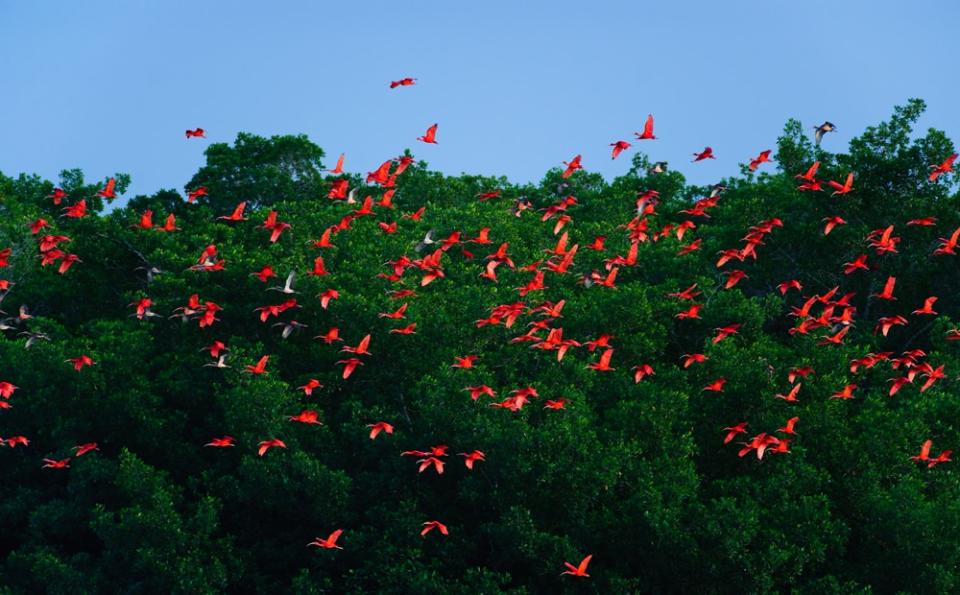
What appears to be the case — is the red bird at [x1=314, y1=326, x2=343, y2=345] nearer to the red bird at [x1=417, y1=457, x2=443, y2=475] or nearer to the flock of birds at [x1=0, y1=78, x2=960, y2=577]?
the flock of birds at [x1=0, y1=78, x2=960, y2=577]

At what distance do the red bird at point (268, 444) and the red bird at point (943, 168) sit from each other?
460 inches

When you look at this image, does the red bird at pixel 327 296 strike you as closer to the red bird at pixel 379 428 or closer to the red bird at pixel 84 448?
the red bird at pixel 379 428

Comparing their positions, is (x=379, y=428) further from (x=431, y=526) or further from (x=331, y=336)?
(x=431, y=526)

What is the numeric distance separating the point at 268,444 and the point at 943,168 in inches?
472

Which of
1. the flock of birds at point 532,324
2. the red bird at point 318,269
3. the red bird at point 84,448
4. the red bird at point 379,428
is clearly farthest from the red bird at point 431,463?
the red bird at point 84,448

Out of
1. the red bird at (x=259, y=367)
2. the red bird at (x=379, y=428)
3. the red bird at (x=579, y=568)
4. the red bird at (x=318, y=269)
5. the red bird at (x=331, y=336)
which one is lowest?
the red bird at (x=579, y=568)

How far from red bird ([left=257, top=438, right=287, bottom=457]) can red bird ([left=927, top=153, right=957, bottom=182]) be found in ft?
38.3

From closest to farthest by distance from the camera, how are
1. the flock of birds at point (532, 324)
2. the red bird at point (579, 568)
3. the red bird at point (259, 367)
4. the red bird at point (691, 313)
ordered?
the red bird at point (579, 568)
the flock of birds at point (532, 324)
the red bird at point (259, 367)
the red bird at point (691, 313)

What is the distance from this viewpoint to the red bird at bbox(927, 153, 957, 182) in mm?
23441

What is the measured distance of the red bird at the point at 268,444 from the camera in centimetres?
2020

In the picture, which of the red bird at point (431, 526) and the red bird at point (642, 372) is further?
the red bird at point (642, 372)

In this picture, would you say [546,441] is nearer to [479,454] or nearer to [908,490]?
[479,454]

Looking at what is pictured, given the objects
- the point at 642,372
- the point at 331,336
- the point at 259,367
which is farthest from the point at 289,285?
the point at 642,372

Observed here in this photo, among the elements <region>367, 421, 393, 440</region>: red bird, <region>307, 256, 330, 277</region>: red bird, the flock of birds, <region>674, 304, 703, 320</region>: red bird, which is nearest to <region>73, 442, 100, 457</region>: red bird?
the flock of birds
